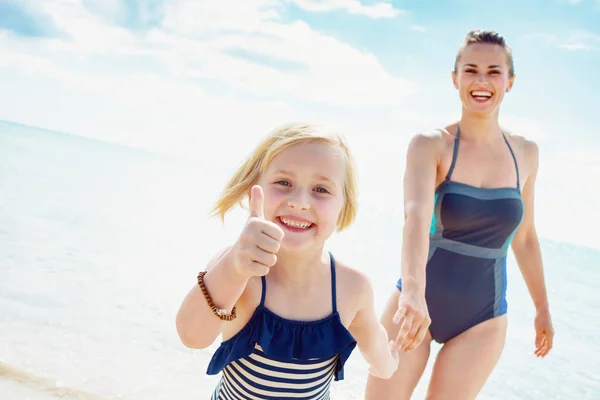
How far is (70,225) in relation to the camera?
40.1ft

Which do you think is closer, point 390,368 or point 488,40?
point 390,368

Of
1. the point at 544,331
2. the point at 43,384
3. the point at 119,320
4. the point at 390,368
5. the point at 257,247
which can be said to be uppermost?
the point at 257,247

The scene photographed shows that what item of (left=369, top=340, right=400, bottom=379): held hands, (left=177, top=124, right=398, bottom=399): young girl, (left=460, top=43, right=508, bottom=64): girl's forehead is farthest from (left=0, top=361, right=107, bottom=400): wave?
(left=460, top=43, right=508, bottom=64): girl's forehead

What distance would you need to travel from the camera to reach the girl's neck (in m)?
1.98

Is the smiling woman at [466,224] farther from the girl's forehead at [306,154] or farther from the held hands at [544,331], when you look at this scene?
the girl's forehead at [306,154]

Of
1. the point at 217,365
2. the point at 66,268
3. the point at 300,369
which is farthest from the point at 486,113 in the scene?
the point at 66,268

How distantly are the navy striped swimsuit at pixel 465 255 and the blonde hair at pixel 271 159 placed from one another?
84cm

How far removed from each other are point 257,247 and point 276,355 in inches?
22.9

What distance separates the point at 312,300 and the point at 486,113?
1.60m

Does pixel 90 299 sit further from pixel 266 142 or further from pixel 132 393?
pixel 266 142

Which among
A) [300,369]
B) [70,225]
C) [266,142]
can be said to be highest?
[266,142]

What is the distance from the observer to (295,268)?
78.7 inches

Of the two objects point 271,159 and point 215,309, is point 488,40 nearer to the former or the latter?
point 271,159

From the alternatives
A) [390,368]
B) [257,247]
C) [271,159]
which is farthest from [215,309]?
[390,368]
